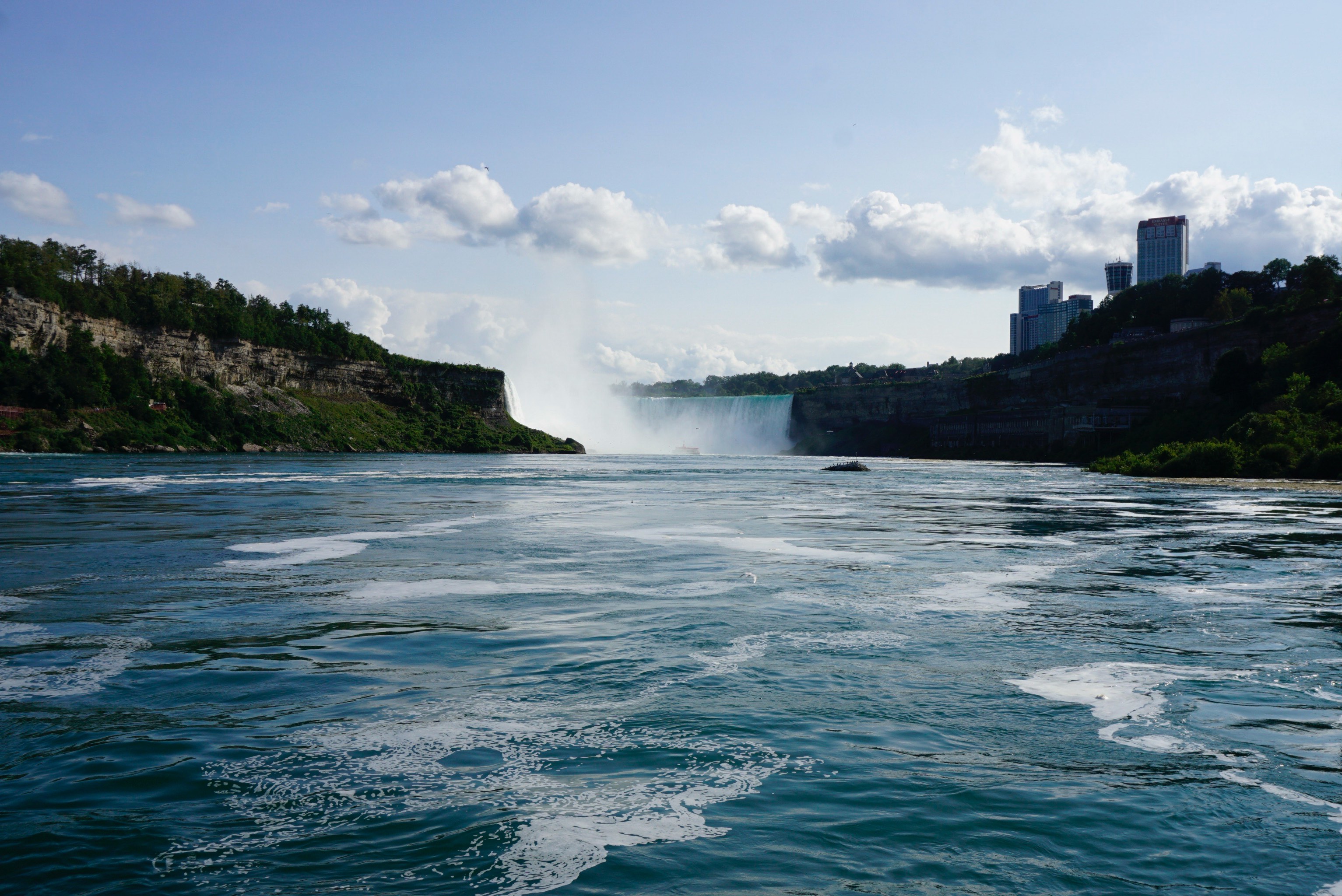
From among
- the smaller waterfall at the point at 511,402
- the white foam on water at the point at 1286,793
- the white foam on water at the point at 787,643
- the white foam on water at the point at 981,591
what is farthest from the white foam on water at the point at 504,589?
the smaller waterfall at the point at 511,402

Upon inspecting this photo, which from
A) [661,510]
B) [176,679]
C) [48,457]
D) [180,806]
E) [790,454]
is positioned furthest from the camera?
[790,454]

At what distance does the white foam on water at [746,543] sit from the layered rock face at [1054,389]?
73.4 meters

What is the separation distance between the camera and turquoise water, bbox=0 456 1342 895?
4668mm

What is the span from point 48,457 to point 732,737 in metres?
81.6

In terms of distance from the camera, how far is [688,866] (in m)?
4.63

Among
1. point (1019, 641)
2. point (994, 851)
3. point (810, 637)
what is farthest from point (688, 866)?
point (1019, 641)

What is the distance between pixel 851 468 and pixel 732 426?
92693 millimetres

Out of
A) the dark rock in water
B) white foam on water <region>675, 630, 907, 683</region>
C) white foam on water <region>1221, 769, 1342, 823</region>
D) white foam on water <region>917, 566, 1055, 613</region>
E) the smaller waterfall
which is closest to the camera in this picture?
white foam on water <region>1221, 769, 1342, 823</region>

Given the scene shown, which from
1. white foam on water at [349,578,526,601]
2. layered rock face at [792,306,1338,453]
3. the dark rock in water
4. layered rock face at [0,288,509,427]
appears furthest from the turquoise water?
layered rock face at [0,288,509,427]

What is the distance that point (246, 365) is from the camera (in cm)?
12550

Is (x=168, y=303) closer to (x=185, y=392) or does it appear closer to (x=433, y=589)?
(x=185, y=392)

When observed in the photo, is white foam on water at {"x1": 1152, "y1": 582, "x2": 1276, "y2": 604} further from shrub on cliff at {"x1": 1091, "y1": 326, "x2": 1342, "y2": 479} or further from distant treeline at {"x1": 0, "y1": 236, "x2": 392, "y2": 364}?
distant treeline at {"x1": 0, "y1": 236, "x2": 392, "y2": 364}

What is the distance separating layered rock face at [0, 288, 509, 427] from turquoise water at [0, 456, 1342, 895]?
319ft

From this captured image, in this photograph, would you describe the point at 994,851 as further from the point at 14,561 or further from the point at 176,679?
the point at 14,561
